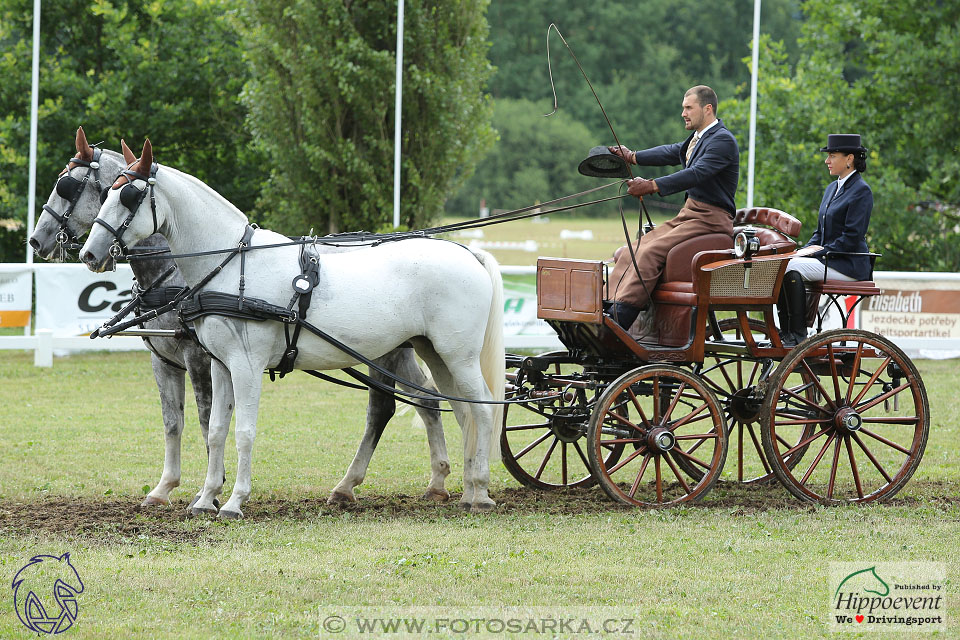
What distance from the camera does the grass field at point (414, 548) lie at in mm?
4609

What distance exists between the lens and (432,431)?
286 inches

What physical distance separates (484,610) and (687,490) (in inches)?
99.5

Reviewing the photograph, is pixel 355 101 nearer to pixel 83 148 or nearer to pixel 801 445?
pixel 83 148

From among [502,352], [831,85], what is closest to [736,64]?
[831,85]

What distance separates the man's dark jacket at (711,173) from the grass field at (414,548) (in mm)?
1880

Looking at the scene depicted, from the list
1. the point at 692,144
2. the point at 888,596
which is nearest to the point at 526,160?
the point at 692,144

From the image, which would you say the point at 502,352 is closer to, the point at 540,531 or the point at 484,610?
the point at 540,531

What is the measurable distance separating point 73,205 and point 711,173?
371 centimetres

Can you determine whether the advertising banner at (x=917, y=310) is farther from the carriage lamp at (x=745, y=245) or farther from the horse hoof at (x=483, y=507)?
the horse hoof at (x=483, y=507)

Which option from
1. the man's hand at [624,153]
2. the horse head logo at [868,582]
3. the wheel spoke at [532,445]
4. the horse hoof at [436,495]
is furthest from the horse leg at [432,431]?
the horse head logo at [868,582]

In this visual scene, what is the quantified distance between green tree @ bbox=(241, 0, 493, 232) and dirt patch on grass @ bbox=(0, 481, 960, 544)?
10.7m

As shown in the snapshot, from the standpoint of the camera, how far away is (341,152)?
1734 centimetres

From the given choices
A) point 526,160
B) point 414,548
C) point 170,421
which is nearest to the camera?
point 414,548

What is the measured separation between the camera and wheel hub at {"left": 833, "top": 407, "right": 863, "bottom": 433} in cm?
691
